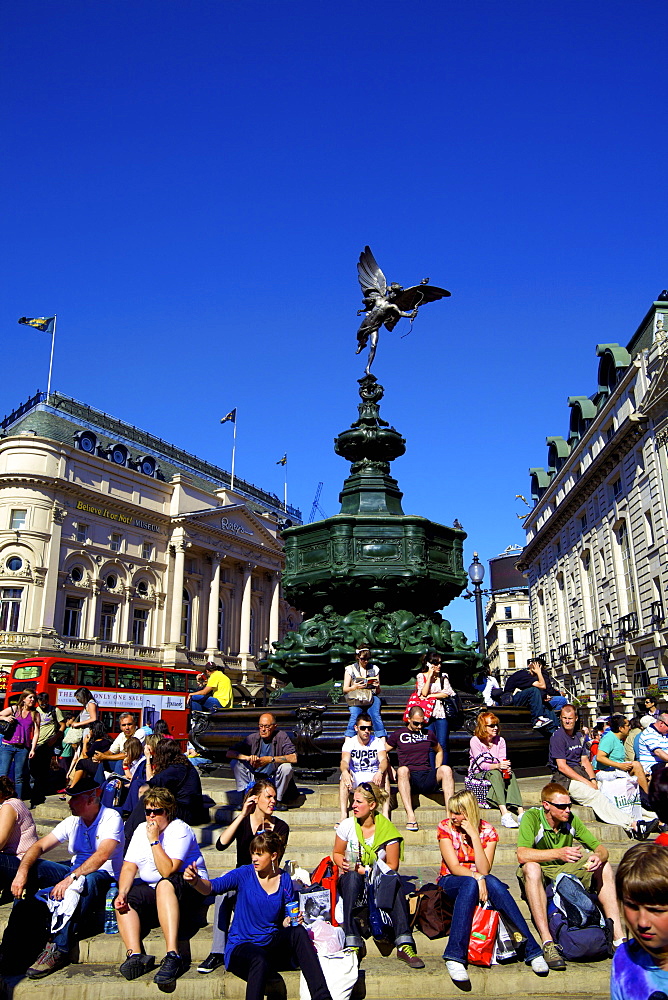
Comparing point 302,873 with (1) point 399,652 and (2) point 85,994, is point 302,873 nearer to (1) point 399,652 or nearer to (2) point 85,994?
(2) point 85,994

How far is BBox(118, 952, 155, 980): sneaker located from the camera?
202 inches

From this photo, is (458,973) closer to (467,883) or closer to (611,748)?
(467,883)

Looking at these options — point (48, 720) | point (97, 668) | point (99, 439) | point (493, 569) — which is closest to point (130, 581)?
point (99, 439)

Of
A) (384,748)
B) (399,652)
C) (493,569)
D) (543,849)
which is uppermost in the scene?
(493,569)

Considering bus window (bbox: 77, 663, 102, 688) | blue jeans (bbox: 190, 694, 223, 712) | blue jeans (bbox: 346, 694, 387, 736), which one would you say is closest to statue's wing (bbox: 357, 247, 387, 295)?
blue jeans (bbox: 190, 694, 223, 712)

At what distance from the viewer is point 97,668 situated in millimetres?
22594

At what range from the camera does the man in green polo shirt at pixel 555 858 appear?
17.7ft

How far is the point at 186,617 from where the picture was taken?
61.3 meters

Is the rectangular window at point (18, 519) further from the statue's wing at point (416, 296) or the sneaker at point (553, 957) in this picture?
the sneaker at point (553, 957)

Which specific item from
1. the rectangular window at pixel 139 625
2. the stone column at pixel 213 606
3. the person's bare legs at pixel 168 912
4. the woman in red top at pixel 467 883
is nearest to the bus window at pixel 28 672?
the person's bare legs at pixel 168 912

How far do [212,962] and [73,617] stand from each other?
49.0 meters

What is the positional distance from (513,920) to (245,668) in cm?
5998

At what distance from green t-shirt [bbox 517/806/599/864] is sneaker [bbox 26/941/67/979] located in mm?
3376

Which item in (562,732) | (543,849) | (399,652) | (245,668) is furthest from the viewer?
(245,668)
